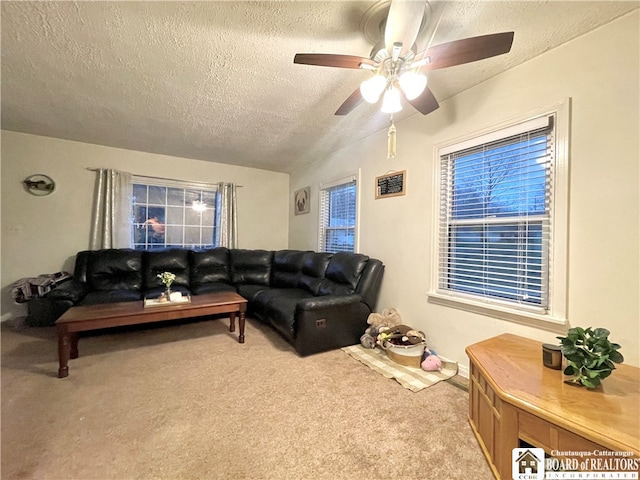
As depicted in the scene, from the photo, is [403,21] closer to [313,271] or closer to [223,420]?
[223,420]

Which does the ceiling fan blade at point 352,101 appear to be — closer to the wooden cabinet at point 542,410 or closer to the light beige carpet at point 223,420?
the wooden cabinet at point 542,410

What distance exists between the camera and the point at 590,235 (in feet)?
5.16

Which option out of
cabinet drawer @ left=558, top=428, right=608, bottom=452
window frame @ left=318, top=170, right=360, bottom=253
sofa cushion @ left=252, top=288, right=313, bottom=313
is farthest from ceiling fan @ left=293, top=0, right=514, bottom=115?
sofa cushion @ left=252, top=288, right=313, bottom=313

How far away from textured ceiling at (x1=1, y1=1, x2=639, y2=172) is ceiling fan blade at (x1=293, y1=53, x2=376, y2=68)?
251 millimetres

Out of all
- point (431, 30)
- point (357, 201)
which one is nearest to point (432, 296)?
point (357, 201)

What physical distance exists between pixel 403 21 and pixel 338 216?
9.28 feet

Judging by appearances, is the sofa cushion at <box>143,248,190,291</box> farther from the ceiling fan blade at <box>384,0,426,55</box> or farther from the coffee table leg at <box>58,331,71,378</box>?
the ceiling fan blade at <box>384,0,426,55</box>

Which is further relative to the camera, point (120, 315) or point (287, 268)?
point (287, 268)

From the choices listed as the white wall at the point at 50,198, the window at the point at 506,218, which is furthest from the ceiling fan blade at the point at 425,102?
the white wall at the point at 50,198

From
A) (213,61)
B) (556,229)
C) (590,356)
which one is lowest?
(590,356)

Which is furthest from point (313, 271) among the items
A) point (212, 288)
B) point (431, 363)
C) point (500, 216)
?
point (500, 216)

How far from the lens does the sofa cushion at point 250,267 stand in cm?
421

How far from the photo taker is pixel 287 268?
4.12m

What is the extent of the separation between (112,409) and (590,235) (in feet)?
10.6
